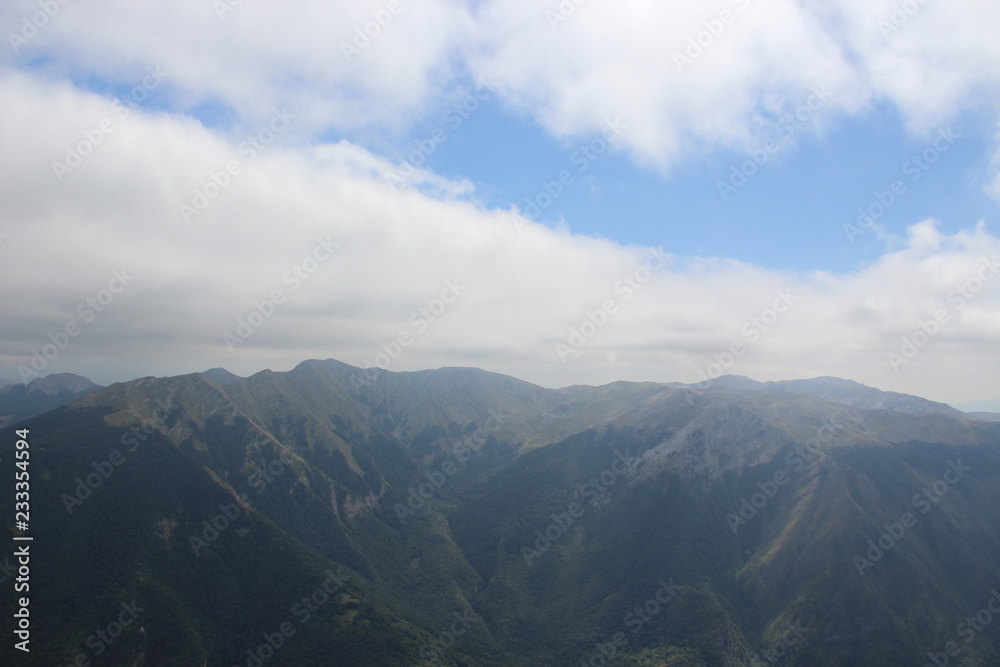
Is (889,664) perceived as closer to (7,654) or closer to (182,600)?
(182,600)

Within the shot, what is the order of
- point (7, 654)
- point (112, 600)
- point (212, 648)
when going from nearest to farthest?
1. point (7, 654)
2. point (112, 600)
3. point (212, 648)

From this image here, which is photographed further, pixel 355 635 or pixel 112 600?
pixel 355 635

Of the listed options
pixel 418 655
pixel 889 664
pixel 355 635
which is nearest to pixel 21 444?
pixel 355 635

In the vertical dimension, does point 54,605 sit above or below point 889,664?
above

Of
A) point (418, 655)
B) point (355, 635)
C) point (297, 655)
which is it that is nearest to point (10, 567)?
point (297, 655)

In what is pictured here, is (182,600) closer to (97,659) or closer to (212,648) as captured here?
(212,648)

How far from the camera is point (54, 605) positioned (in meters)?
171

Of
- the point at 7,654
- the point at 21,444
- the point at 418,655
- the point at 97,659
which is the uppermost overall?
the point at 21,444

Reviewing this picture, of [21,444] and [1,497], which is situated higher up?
[21,444]

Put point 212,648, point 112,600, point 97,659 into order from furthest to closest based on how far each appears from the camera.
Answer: point 212,648 < point 112,600 < point 97,659

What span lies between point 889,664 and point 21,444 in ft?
1213

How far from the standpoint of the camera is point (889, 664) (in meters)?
199

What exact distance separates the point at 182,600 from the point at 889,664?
974ft

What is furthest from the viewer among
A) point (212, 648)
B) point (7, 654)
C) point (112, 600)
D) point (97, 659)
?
point (212, 648)
